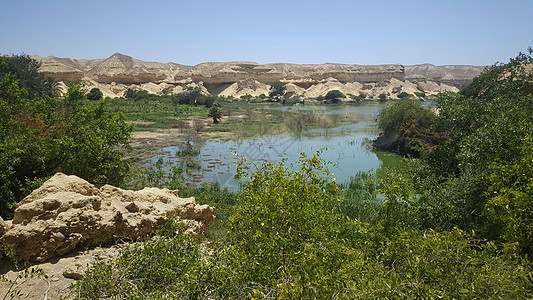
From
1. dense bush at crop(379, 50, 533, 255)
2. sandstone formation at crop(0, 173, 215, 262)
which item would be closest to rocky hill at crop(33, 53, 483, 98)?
dense bush at crop(379, 50, 533, 255)

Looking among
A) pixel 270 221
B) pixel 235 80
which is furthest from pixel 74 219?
pixel 235 80

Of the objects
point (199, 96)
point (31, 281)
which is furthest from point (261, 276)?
point (199, 96)

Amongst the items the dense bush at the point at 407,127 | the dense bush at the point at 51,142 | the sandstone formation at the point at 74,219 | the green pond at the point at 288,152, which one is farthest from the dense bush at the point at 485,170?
the dense bush at the point at 51,142

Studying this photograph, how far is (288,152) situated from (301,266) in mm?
22413

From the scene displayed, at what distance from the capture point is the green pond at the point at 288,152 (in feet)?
71.2

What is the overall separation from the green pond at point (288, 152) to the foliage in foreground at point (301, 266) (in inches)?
408

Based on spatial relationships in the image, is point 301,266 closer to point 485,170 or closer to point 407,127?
point 485,170

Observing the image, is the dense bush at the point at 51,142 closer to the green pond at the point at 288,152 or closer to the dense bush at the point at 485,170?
the green pond at the point at 288,152

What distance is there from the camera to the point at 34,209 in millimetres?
6152

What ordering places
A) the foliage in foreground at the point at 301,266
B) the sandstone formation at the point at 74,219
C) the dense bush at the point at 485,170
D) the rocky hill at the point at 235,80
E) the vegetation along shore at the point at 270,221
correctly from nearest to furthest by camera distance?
the foliage in foreground at the point at 301,266
the vegetation along shore at the point at 270,221
the sandstone formation at the point at 74,219
the dense bush at the point at 485,170
the rocky hill at the point at 235,80

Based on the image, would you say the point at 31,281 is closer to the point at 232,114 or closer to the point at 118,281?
the point at 118,281

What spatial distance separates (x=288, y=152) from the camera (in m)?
27.3

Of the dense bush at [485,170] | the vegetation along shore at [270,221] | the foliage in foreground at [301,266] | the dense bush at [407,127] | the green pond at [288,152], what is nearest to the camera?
the foliage in foreground at [301,266]

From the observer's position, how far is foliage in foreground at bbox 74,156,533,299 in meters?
4.21
